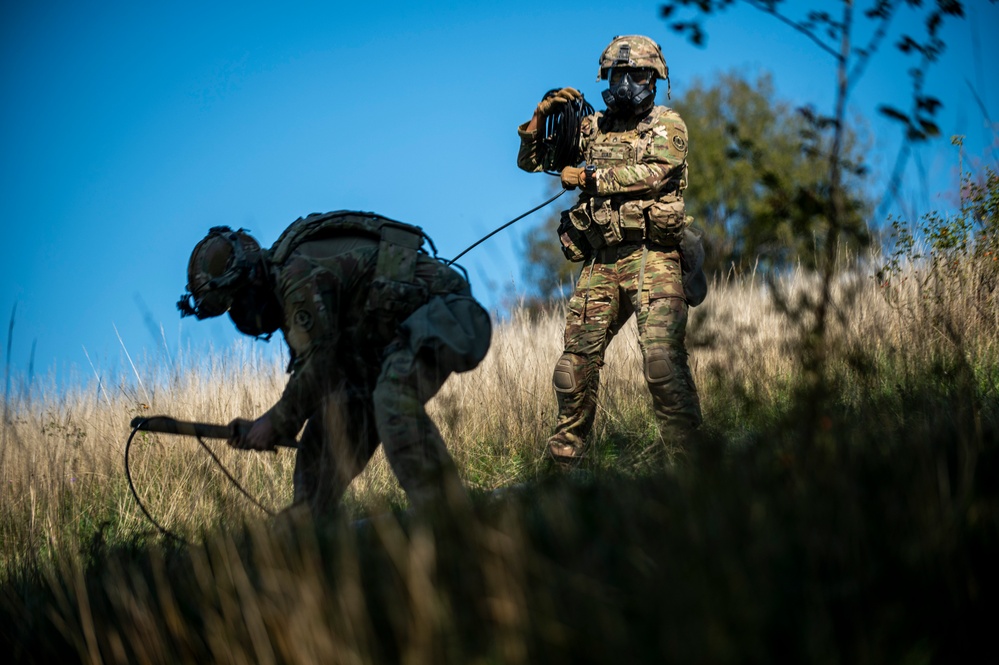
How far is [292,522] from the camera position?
3271 millimetres

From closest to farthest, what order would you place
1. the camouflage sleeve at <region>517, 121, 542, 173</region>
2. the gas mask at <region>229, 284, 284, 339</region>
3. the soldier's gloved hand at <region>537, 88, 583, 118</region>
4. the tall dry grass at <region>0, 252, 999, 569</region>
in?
the gas mask at <region>229, 284, 284, 339</region>, the tall dry grass at <region>0, 252, 999, 569</region>, the soldier's gloved hand at <region>537, 88, 583, 118</region>, the camouflage sleeve at <region>517, 121, 542, 173</region>

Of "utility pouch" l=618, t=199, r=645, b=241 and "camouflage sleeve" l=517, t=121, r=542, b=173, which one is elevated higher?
"camouflage sleeve" l=517, t=121, r=542, b=173

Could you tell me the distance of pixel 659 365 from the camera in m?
5.39

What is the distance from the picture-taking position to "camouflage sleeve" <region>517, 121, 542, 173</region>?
6113mm

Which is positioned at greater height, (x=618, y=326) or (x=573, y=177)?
(x=573, y=177)

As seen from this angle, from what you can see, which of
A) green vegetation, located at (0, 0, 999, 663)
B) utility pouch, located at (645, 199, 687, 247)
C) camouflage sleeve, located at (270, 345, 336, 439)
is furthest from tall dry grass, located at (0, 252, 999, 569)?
green vegetation, located at (0, 0, 999, 663)

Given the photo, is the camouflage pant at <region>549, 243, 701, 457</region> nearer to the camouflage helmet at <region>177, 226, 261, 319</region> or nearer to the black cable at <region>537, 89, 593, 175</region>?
the black cable at <region>537, 89, 593, 175</region>

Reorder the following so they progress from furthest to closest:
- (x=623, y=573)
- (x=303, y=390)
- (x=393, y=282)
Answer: (x=393, y=282) → (x=303, y=390) → (x=623, y=573)

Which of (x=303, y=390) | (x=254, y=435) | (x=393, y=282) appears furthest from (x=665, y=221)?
(x=254, y=435)

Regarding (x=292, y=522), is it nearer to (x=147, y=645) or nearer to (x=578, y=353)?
(x=147, y=645)

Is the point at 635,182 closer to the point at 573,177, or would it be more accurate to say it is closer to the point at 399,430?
the point at 573,177

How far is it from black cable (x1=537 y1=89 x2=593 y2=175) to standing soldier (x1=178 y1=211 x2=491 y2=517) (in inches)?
75.8

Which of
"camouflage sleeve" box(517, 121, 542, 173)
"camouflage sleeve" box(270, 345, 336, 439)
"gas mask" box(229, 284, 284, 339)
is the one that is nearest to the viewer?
"camouflage sleeve" box(270, 345, 336, 439)

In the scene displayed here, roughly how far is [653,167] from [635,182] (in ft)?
0.52
